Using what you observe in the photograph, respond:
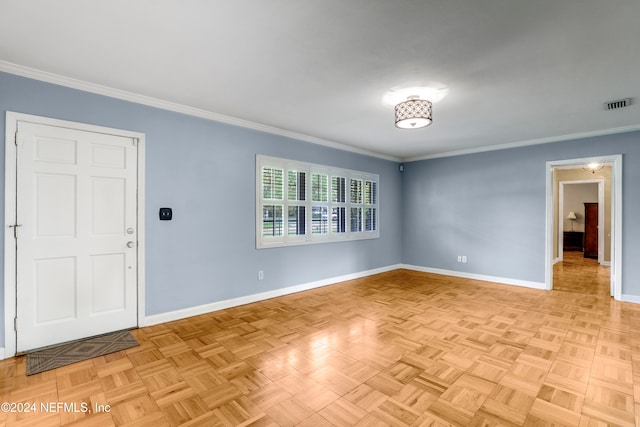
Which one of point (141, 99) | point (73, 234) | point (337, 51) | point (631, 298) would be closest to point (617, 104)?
point (631, 298)

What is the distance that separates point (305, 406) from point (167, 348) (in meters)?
1.52

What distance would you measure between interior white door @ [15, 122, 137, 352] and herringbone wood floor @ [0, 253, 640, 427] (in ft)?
1.19

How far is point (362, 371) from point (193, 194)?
8.70 ft

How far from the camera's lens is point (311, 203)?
4895mm

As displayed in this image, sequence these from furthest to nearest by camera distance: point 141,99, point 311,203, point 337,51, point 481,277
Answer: point 481,277 → point 311,203 → point 141,99 → point 337,51

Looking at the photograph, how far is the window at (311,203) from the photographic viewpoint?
14.1 ft

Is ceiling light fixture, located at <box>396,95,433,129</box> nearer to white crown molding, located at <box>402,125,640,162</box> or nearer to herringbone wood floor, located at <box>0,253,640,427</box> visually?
herringbone wood floor, located at <box>0,253,640,427</box>

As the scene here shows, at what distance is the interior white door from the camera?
8.62ft

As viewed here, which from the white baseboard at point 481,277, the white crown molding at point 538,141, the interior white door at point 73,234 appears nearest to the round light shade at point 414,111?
the interior white door at point 73,234

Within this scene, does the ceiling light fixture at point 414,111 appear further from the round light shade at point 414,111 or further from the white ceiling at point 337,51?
the white ceiling at point 337,51

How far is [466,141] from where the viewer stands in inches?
201

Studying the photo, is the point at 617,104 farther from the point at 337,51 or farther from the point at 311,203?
the point at 311,203

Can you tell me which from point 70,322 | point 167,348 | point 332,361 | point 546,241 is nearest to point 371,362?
point 332,361

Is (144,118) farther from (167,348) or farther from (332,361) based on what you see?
(332,361)
